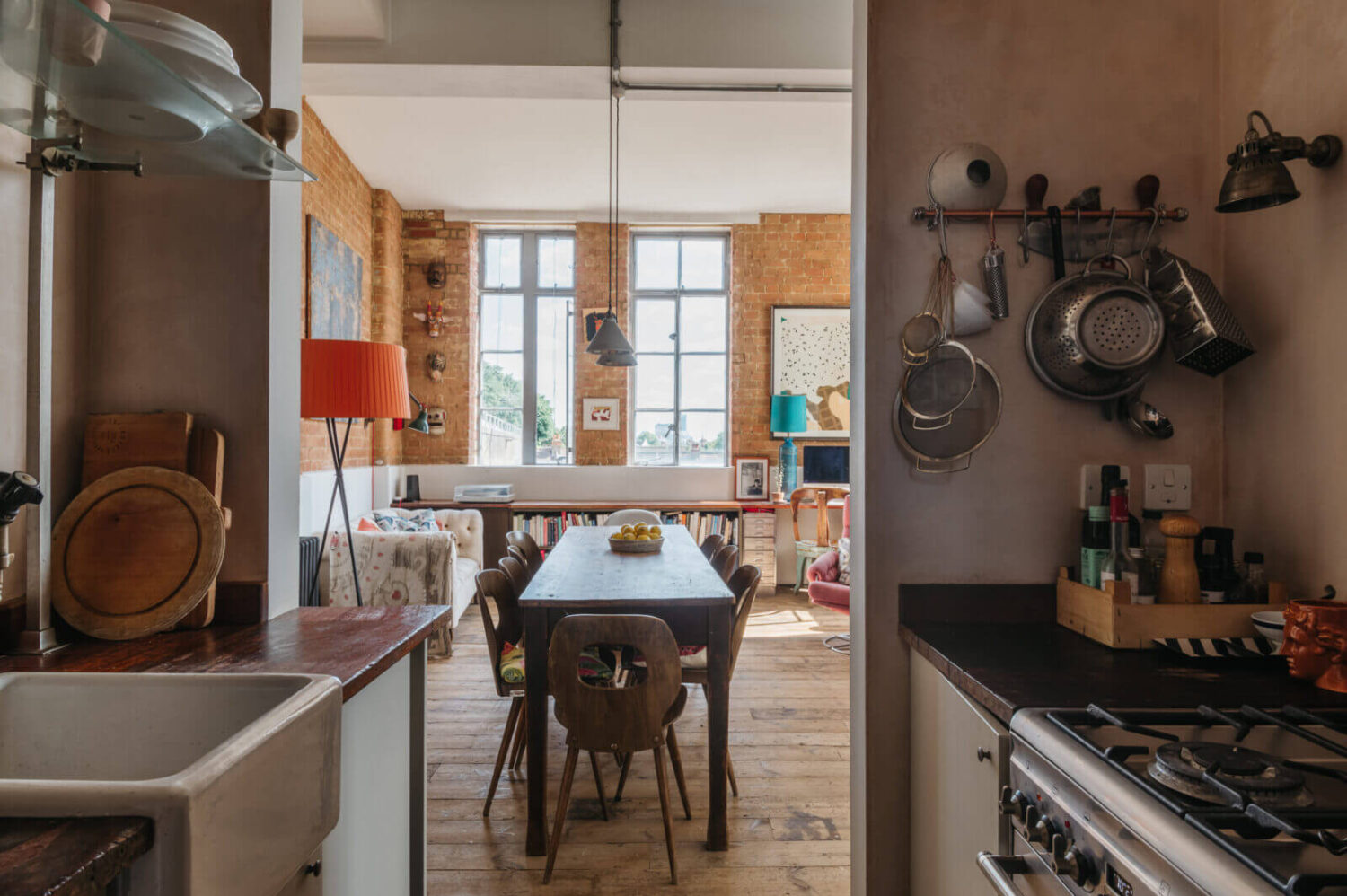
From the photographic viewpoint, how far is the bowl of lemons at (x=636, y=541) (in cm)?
328

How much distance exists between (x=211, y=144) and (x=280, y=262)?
390mm

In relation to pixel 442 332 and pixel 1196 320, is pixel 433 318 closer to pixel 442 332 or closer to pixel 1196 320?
pixel 442 332

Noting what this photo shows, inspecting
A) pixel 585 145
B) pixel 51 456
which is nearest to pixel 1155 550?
pixel 51 456

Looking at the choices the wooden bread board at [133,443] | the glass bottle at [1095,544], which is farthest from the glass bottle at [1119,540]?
the wooden bread board at [133,443]

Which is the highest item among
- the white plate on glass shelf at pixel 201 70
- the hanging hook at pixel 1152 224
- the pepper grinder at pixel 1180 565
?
the white plate on glass shelf at pixel 201 70

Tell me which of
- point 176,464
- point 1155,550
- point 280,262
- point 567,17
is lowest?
point 1155,550

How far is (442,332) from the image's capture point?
621cm

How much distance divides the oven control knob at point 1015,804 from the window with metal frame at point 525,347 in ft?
17.9

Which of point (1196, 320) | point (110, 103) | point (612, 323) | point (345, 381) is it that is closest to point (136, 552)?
point (110, 103)

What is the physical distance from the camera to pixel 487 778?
8.95 ft

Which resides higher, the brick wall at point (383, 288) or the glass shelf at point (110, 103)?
the brick wall at point (383, 288)

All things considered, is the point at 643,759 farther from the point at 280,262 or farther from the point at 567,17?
the point at 567,17

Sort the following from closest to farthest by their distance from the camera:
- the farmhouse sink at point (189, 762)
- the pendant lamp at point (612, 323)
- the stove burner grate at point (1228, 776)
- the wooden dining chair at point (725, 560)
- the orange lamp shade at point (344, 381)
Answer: the farmhouse sink at point (189, 762) < the stove burner grate at point (1228, 776) < the orange lamp shade at point (344, 381) < the wooden dining chair at point (725, 560) < the pendant lamp at point (612, 323)

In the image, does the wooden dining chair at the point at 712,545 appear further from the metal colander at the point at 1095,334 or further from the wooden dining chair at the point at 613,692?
the metal colander at the point at 1095,334
